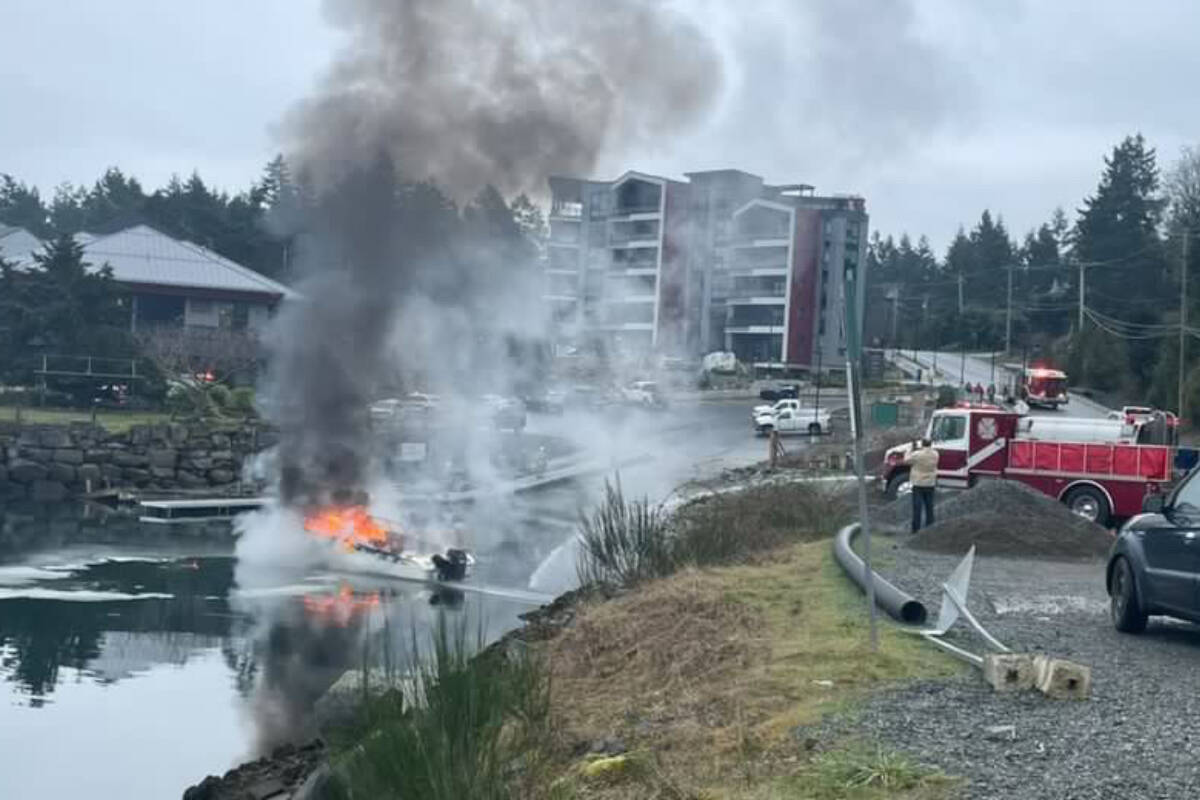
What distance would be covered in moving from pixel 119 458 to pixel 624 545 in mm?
37907

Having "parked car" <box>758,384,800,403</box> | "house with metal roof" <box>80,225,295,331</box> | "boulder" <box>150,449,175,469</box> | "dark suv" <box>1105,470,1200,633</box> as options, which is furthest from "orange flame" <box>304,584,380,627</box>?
"house with metal roof" <box>80,225,295,331</box>

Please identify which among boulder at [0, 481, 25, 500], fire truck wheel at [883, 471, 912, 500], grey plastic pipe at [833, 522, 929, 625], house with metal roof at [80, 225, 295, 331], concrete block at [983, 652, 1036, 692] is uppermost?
house with metal roof at [80, 225, 295, 331]

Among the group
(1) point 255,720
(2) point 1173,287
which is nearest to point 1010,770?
(1) point 255,720

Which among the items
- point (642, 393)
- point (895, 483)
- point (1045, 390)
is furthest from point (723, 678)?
point (1045, 390)

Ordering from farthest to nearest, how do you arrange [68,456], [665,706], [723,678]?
[68,456], [723,678], [665,706]

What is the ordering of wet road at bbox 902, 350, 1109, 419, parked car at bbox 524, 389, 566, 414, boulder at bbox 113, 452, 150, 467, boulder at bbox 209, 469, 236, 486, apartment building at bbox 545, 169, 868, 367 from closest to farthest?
apartment building at bbox 545, 169, 868, 367 → parked car at bbox 524, 389, 566, 414 → boulder at bbox 113, 452, 150, 467 → boulder at bbox 209, 469, 236, 486 → wet road at bbox 902, 350, 1109, 419

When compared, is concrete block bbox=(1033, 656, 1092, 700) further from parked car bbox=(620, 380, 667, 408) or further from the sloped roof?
the sloped roof

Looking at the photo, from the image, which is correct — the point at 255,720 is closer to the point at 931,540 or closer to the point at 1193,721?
the point at 931,540

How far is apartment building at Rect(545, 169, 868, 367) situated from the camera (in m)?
44.1

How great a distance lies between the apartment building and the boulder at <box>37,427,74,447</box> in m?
19.8

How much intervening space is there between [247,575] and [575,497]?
11518 millimetres

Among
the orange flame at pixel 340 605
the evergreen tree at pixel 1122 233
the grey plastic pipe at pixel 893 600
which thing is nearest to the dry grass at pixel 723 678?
the grey plastic pipe at pixel 893 600

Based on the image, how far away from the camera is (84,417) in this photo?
57281mm

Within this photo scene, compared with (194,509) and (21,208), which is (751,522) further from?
(21,208)
